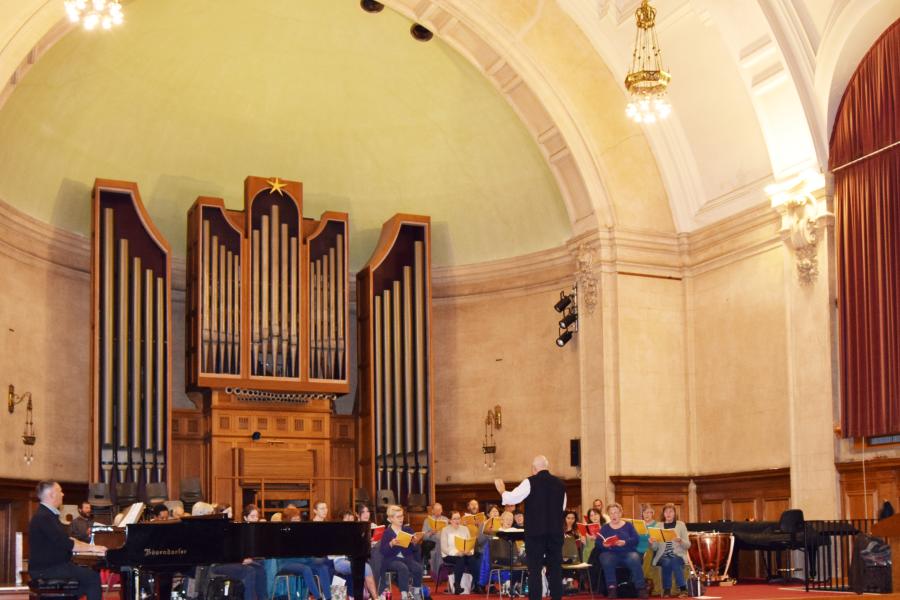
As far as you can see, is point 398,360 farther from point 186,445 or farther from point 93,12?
point 93,12

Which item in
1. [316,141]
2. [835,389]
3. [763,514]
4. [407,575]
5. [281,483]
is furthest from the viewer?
[316,141]

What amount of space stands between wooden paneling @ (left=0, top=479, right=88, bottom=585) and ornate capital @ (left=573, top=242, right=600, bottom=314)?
7954 mm

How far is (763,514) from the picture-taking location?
1547 cm

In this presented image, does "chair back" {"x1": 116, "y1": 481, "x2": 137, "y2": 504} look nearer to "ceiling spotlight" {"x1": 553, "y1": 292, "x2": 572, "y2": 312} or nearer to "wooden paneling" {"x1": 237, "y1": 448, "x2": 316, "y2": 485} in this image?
"wooden paneling" {"x1": 237, "y1": 448, "x2": 316, "y2": 485}

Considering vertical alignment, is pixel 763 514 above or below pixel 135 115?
below

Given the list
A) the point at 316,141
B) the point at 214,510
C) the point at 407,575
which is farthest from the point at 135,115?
the point at 407,575

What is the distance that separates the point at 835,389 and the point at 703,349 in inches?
115

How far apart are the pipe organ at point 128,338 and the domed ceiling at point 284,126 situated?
760 mm

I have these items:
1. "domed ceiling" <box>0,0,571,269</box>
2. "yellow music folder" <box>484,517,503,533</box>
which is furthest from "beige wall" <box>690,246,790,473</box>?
"yellow music folder" <box>484,517,503,533</box>

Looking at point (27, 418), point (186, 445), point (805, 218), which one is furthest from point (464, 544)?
point (27, 418)

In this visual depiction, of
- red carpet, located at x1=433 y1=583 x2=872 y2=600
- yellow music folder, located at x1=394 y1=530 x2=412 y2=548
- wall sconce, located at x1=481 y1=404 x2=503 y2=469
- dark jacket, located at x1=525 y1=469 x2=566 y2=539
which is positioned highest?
wall sconce, located at x1=481 y1=404 x2=503 y2=469

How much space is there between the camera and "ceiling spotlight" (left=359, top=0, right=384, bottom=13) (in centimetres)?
1702

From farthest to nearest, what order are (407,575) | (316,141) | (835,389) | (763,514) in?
1. (316,141)
2. (763,514)
3. (835,389)
4. (407,575)

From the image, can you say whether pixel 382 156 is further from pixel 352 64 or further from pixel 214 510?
pixel 214 510
